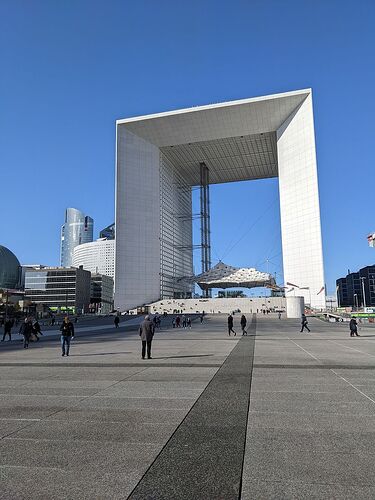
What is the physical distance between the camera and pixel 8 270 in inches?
7136

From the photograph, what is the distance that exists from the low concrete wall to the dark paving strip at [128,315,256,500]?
90.3m

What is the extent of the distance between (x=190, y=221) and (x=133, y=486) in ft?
452

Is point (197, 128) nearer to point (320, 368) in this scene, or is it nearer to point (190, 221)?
Result: point (190, 221)

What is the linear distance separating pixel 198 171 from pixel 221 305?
155 ft

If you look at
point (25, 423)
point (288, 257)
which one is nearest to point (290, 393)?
point (25, 423)

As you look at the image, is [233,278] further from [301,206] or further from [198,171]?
[198,171]

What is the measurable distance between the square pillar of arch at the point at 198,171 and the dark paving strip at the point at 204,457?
267 ft

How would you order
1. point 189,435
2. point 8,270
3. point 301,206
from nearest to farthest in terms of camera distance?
point 189,435 < point 301,206 < point 8,270

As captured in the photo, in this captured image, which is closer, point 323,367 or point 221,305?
point 323,367

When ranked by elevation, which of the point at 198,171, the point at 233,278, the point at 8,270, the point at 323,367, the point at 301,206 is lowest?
the point at 323,367

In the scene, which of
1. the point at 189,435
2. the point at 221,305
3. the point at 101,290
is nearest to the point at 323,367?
the point at 189,435

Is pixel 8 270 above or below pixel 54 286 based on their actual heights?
above

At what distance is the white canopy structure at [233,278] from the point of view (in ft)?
371

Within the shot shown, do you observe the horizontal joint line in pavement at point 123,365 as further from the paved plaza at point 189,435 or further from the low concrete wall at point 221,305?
the low concrete wall at point 221,305
